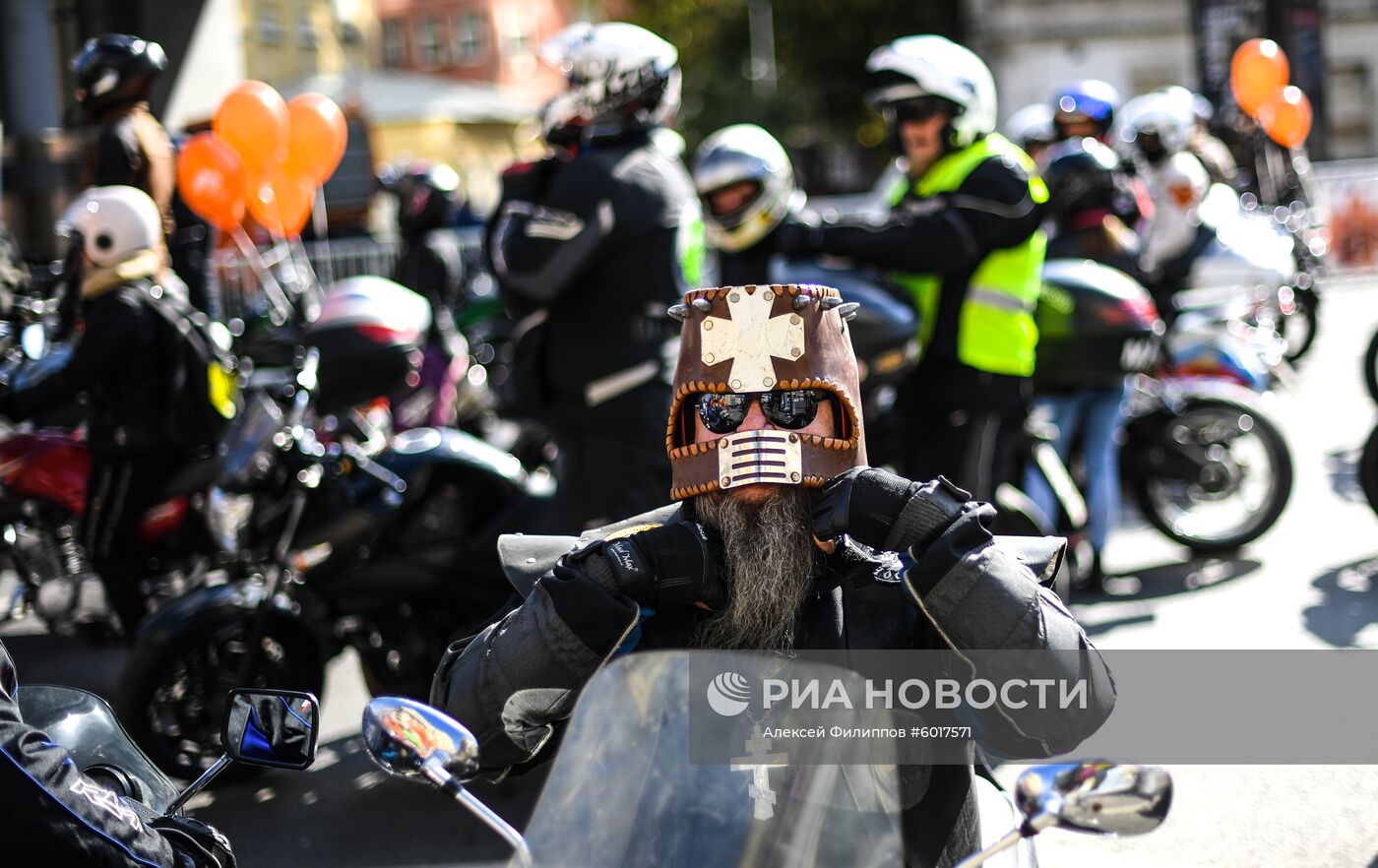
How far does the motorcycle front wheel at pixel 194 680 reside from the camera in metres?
4.51

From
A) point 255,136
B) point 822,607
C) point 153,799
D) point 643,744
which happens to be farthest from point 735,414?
point 255,136

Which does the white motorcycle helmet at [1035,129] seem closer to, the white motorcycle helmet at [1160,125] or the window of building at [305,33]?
the white motorcycle helmet at [1160,125]

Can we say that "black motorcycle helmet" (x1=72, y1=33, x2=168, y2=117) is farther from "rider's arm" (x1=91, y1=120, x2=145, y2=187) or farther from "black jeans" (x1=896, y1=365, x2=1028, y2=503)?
"black jeans" (x1=896, y1=365, x2=1028, y2=503)

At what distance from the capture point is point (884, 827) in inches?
76.7

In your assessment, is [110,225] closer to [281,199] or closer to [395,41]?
[281,199]

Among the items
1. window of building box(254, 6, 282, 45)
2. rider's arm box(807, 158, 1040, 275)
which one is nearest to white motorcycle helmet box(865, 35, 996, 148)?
rider's arm box(807, 158, 1040, 275)

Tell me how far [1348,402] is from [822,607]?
8.76 meters

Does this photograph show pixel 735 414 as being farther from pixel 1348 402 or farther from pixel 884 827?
pixel 1348 402

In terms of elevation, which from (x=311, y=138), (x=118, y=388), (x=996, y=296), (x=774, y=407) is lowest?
(x=118, y=388)

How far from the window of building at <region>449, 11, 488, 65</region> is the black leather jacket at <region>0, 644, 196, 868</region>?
54662 mm

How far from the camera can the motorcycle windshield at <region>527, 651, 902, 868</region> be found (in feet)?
6.15

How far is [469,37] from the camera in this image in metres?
55.2

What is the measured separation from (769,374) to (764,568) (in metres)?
0.32

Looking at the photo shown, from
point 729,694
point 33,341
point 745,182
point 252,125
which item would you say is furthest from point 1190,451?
point 252,125
